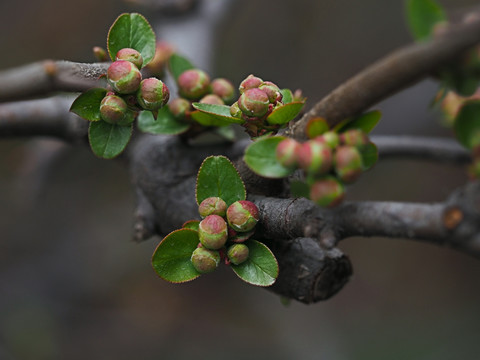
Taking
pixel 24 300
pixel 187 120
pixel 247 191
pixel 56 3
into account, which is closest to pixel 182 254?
pixel 247 191

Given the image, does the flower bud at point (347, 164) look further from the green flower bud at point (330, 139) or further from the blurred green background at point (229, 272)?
the blurred green background at point (229, 272)

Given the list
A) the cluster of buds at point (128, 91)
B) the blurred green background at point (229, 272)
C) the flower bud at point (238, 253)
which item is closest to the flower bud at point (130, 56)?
the cluster of buds at point (128, 91)

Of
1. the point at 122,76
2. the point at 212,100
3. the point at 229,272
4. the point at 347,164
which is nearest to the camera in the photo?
the point at 347,164

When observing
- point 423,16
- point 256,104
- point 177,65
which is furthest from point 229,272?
point 256,104

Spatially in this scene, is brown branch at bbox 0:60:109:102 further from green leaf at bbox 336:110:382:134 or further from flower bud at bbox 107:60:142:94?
green leaf at bbox 336:110:382:134

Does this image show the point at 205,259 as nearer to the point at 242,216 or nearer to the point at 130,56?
the point at 242,216
